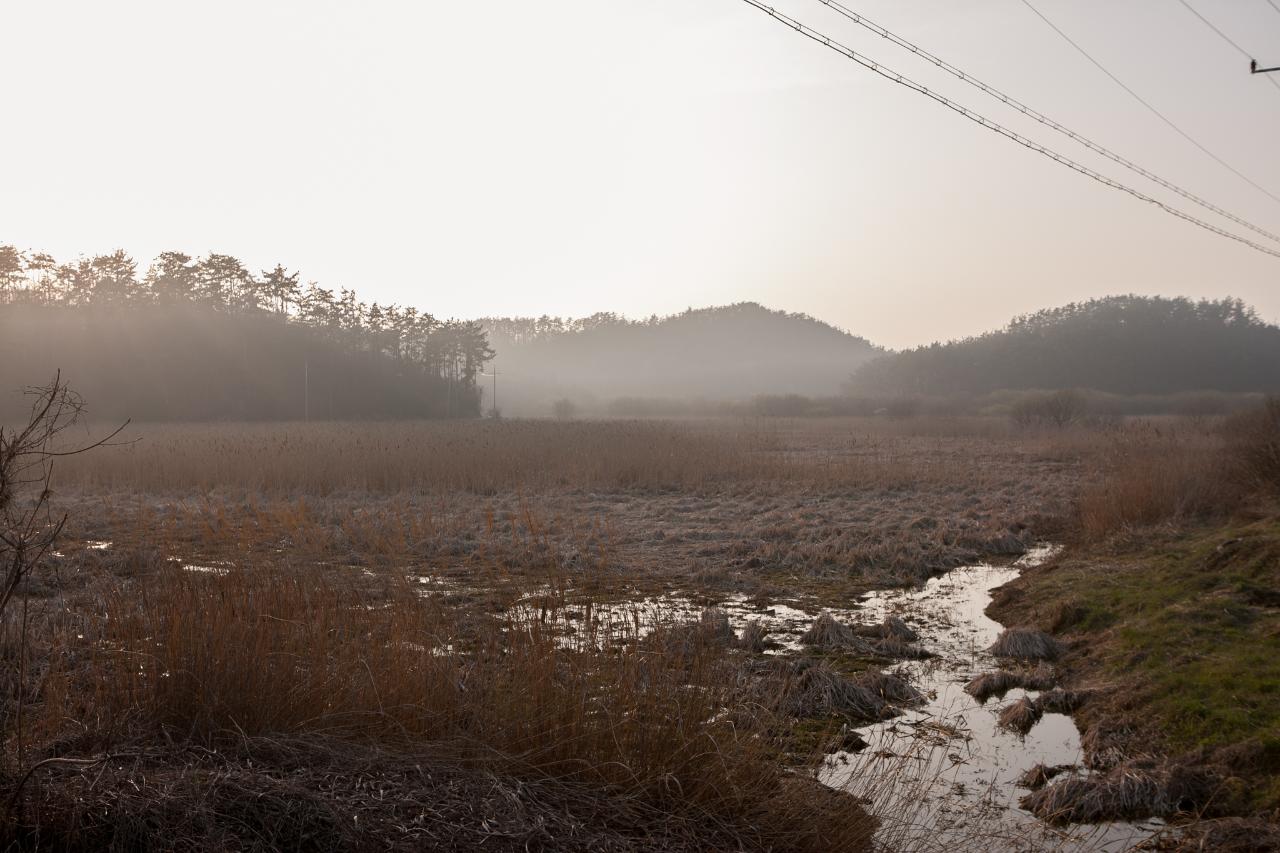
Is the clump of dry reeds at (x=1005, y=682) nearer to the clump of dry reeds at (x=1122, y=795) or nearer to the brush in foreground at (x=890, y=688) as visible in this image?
the brush in foreground at (x=890, y=688)

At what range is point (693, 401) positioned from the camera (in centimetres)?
8788

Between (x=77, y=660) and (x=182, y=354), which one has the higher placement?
(x=182, y=354)

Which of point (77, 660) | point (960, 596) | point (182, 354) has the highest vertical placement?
point (182, 354)

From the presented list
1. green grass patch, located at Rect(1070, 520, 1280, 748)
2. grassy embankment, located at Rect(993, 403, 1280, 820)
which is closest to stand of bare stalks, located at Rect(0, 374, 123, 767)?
grassy embankment, located at Rect(993, 403, 1280, 820)

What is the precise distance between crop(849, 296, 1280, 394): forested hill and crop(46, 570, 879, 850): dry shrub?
89.3 metres

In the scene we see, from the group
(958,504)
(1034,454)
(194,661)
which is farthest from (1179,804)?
(1034,454)

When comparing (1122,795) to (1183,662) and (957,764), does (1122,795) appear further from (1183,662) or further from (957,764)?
(1183,662)

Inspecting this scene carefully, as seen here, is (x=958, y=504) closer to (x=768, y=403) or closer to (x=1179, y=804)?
(x=1179, y=804)

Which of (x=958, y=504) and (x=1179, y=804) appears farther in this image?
(x=958, y=504)

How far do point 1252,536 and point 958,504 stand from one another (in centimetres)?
803

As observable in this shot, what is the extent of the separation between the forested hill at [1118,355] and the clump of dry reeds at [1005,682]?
85652 mm

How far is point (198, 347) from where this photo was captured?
57.1 m

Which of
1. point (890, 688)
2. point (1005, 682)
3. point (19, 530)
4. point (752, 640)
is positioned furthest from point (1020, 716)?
point (19, 530)

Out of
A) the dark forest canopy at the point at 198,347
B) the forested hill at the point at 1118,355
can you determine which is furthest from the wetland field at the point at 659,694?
the forested hill at the point at 1118,355
